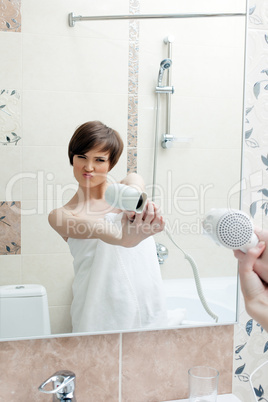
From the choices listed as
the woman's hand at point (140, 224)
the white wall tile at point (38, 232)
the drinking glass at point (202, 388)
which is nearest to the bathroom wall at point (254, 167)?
the drinking glass at point (202, 388)

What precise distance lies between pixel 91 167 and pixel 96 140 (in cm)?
7

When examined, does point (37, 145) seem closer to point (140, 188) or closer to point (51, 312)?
point (140, 188)

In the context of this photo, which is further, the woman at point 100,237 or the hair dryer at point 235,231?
the woman at point 100,237

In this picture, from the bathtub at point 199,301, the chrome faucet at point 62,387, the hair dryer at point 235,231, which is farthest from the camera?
the bathtub at point 199,301

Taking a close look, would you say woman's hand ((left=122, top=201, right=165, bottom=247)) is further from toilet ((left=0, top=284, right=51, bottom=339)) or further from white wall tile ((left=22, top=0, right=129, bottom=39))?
white wall tile ((left=22, top=0, right=129, bottom=39))

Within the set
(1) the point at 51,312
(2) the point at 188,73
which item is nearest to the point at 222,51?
(2) the point at 188,73

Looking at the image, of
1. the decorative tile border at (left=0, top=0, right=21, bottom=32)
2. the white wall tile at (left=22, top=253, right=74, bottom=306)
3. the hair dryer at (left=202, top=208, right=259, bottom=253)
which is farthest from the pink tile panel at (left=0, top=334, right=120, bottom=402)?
the decorative tile border at (left=0, top=0, right=21, bottom=32)

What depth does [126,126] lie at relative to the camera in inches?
38.7

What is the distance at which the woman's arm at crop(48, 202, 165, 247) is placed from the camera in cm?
96

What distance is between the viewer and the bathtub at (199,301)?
104 centimetres

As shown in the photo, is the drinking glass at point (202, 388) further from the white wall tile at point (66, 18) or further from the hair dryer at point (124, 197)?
the white wall tile at point (66, 18)

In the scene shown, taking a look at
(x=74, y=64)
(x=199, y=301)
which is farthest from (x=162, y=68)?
(x=199, y=301)

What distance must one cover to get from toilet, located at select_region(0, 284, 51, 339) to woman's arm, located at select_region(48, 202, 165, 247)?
150mm

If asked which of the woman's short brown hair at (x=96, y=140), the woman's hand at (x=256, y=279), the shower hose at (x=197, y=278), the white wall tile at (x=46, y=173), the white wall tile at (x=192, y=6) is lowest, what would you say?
the shower hose at (x=197, y=278)
